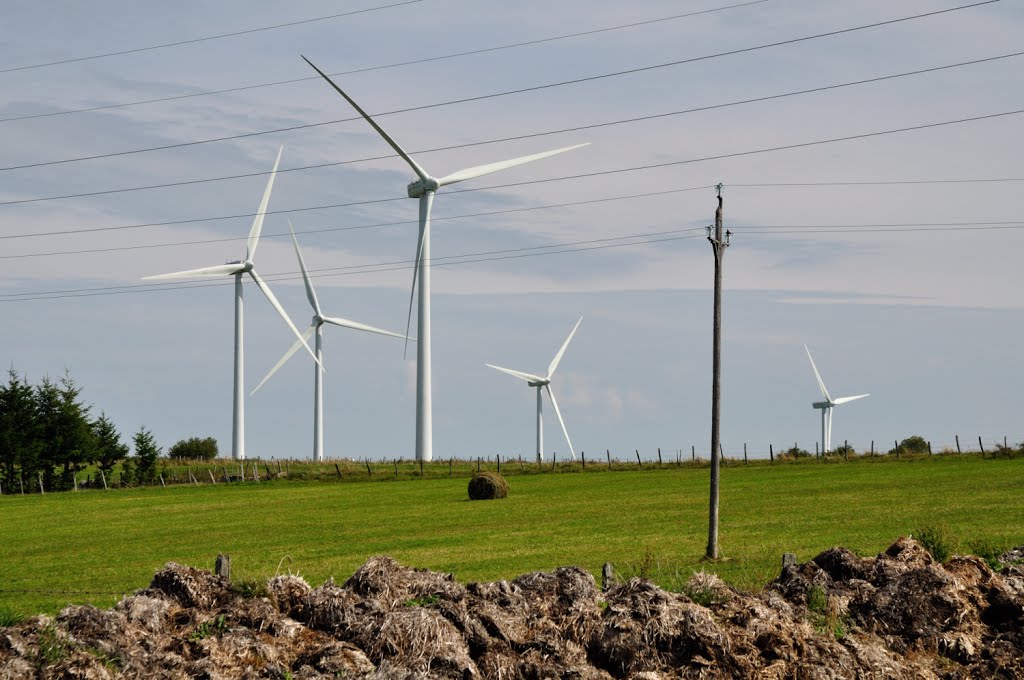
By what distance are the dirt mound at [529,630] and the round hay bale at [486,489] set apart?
42623mm

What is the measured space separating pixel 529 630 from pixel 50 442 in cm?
9102

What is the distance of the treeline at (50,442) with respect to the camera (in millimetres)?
99750

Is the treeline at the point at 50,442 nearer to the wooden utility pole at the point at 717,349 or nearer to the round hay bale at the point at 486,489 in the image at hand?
the round hay bale at the point at 486,489

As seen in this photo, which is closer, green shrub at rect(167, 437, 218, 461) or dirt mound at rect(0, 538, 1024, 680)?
dirt mound at rect(0, 538, 1024, 680)

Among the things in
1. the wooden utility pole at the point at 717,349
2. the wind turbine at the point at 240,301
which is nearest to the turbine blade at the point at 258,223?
the wind turbine at the point at 240,301

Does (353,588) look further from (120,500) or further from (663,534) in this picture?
(120,500)

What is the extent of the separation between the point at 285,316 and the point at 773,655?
8626 cm

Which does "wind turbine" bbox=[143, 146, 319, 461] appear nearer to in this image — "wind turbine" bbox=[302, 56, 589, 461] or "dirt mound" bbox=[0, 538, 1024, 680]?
"wind turbine" bbox=[302, 56, 589, 461]

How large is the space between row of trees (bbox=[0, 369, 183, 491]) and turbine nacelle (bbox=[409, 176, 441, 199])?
105 feet

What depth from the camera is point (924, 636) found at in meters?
21.2

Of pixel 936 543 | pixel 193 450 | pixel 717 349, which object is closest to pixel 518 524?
pixel 717 349

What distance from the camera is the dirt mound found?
59.7 feet

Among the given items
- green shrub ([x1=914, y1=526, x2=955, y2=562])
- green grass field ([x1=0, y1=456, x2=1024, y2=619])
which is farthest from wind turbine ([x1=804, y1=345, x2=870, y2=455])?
green shrub ([x1=914, y1=526, x2=955, y2=562])

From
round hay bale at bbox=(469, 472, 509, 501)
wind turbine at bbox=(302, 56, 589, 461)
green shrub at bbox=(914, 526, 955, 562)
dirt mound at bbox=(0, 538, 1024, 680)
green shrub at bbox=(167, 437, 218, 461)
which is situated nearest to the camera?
dirt mound at bbox=(0, 538, 1024, 680)
